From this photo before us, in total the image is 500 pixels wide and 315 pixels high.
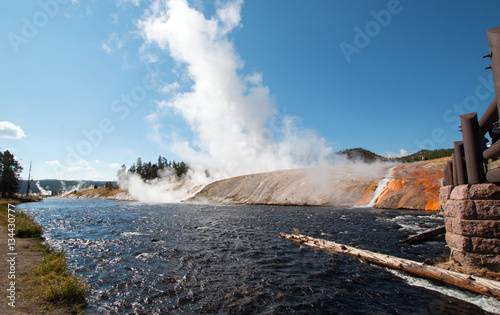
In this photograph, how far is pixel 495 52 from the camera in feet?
23.5

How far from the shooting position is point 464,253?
9.26 metres

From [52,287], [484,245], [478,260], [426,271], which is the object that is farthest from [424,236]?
[52,287]

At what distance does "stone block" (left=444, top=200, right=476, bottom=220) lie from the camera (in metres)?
9.03

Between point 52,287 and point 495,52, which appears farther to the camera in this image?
point 52,287

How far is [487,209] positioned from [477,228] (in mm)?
815

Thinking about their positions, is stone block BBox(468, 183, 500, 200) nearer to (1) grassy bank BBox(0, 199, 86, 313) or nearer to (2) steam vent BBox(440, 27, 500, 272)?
(2) steam vent BBox(440, 27, 500, 272)

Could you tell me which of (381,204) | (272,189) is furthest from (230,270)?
(272,189)

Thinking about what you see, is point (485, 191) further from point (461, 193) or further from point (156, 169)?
point (156, 169)

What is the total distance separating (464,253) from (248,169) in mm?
92720

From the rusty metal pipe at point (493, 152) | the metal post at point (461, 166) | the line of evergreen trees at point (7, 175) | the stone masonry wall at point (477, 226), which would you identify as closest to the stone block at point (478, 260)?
the stone masonry wall at point (477, 226)

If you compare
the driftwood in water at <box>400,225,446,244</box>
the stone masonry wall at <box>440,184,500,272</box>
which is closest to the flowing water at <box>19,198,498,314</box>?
the driftwood in water at <box>400,225,446,244</box>

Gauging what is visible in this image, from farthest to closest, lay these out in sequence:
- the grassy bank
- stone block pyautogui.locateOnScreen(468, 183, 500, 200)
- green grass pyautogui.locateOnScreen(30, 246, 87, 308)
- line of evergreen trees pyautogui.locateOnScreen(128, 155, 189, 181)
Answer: line of evergreen trees pyautogui.locateOnScreen(128, 155, 189, 181), stone block pyautogui.locateOnScreen(468, 183, 500, 200), green grass pyautogui.locateOnScreen(30, 246, 87, 308), the grassy bank

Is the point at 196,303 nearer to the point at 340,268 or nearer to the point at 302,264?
the point at 302,264

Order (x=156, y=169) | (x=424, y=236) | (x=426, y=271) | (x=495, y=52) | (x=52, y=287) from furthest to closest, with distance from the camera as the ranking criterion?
1. (x=156, y=169)
2. (x=424, y=236)
3. (x=426, y=271)
4. (x=52, y=287)
5. (x=495, y=52)
